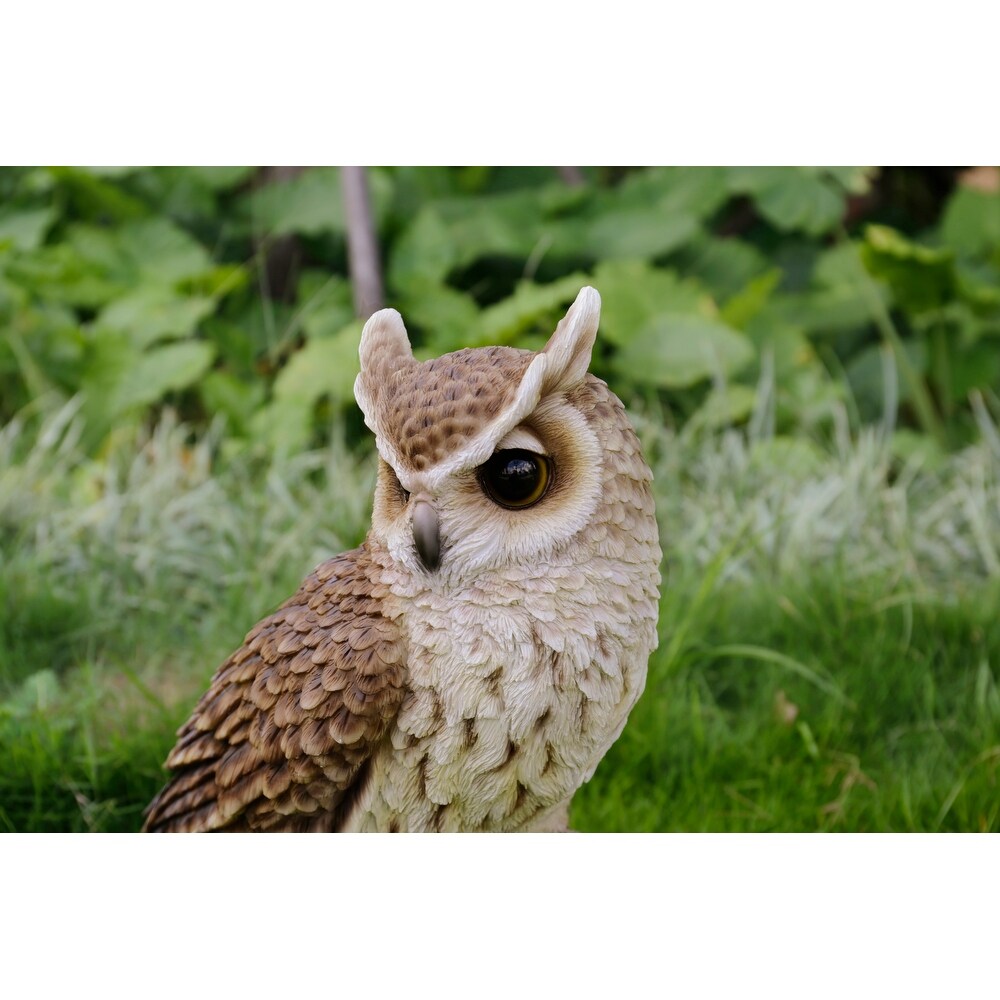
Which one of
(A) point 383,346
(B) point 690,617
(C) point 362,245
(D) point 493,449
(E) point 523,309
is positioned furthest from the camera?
(C) point 362,245

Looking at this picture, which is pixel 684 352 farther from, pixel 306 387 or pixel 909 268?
pixel 306 387

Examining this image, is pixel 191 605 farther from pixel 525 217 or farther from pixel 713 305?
pixel 713 305

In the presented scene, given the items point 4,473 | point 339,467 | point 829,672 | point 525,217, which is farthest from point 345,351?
point 829,672

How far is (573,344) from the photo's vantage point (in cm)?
130

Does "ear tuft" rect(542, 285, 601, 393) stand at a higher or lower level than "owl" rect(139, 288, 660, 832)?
higher

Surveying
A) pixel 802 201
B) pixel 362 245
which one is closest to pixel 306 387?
pixel 362 245

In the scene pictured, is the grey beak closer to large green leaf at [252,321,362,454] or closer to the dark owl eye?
the dark owl eye

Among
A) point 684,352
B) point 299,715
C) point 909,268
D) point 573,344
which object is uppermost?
point 573,344

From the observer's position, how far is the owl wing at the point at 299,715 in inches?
54.4

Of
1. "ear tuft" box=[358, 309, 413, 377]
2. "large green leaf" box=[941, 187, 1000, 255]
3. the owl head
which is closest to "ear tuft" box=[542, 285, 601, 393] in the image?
the owl head

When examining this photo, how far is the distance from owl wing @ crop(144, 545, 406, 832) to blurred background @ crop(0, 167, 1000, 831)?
339mm

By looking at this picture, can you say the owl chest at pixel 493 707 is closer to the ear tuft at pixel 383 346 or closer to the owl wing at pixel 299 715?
the owl wing at pixel 299 715

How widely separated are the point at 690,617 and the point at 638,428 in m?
0.60

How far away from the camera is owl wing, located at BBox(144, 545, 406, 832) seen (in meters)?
1.38
